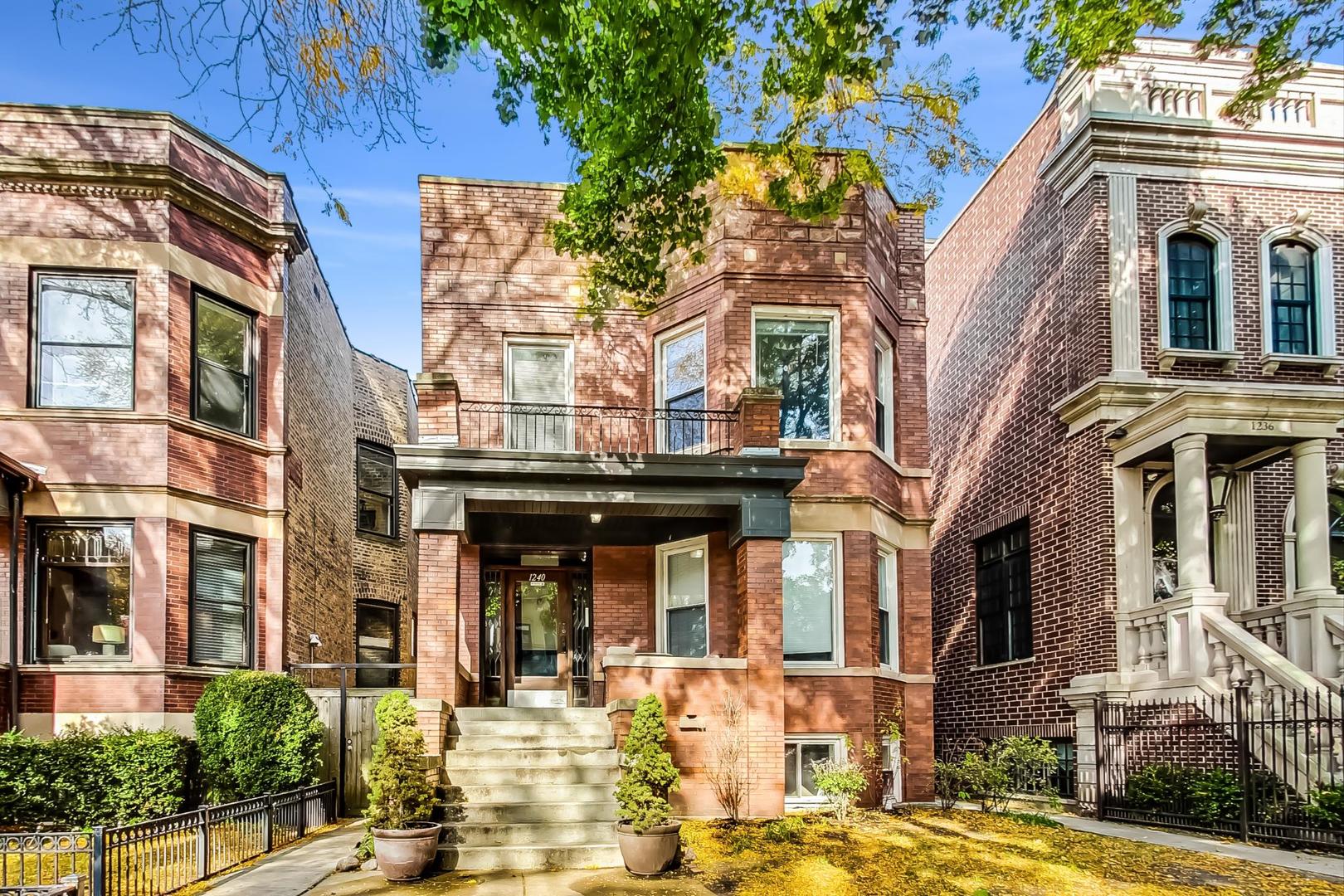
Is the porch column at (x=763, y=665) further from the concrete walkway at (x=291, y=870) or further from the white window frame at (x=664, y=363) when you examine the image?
the concrete walkway at (x=291, y=870)

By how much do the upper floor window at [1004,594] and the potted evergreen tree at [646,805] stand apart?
351 inches

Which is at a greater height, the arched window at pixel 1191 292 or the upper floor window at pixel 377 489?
the arched window at pixel 1191 292

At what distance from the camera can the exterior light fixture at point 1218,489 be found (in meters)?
15.4

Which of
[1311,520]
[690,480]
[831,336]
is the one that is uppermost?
[831,336]

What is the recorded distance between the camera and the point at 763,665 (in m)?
13.0

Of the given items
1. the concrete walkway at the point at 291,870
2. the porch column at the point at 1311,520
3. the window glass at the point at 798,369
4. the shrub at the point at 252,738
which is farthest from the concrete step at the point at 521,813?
the porch column at the point at 1311,520

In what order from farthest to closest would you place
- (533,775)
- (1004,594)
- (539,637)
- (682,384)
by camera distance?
(1004,594) < (539,637) < (682,384) < (533,775)

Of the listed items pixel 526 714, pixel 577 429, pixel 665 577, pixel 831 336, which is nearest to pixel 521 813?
pixel 526 714

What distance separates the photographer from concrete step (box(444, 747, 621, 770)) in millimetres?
12414

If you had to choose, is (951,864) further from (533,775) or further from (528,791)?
(533,775)

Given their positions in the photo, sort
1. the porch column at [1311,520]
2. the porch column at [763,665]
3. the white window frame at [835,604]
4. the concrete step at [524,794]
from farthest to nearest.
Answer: the white window frame at [835,604] < the porch column at [1311,520] < the porch column at [763,665] < the concrete step at [524,794]

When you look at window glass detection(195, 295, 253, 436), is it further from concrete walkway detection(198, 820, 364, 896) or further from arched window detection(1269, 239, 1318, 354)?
arched window detection(1269, 239, 1318, 354)

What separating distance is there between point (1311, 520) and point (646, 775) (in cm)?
929

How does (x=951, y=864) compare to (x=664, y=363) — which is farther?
(x=664, y=363)
